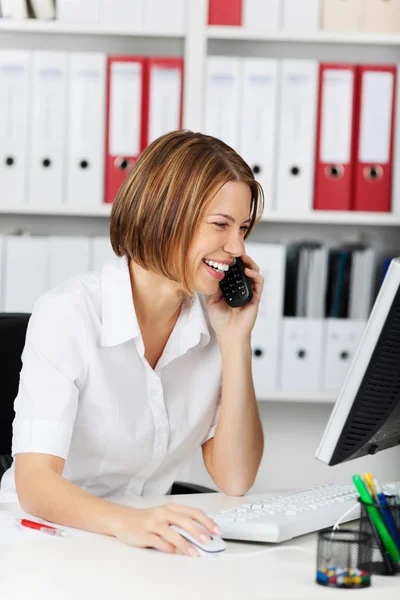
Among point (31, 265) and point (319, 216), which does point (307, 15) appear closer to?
point (319, 216)

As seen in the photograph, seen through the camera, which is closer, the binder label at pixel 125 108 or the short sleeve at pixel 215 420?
the short sleeve at pixel 215 420

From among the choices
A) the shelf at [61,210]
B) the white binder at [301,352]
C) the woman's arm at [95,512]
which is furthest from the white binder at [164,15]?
the woman's arm at [95,512]

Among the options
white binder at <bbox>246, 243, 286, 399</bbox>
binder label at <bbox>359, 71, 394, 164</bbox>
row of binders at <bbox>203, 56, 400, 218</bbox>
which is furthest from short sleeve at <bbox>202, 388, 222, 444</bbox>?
binder label at <bbox>359, 71, 394, 164</bbox>

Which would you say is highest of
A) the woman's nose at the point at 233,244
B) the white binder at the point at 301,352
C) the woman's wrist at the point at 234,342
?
the woman's nose at the point at 233,244

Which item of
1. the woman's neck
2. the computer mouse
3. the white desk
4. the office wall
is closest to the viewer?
the white desk

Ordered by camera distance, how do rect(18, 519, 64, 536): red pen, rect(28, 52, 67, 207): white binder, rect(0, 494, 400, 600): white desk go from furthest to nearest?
rect(28, 52, 67, 207): white binder → rect(18, 519, 64, 536): red pen → rect(0, 494, 400, 600): white desk

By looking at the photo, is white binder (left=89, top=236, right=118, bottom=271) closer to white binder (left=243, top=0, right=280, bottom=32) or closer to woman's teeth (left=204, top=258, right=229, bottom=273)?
white binder (left=243, top=0, right=280, bottom=32)

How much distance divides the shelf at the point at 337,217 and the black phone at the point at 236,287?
836 mm

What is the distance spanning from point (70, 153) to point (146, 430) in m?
1.13

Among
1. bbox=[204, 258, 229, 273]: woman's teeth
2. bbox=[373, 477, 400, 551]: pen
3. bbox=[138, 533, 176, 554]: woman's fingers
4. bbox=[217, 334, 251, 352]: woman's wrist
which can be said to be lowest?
bbox=[138, 533, 176, 554]: woman's fingers

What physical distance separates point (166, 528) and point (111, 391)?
41 cm

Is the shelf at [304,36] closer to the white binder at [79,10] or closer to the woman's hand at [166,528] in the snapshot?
the white binder at [79,10]

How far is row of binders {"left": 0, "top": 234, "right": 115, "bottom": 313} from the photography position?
2.37 m

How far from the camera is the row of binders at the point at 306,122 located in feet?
7.80
